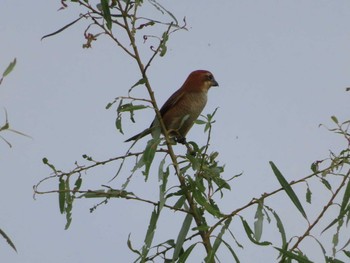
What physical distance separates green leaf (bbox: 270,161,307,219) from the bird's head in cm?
252

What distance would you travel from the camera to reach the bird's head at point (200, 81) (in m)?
5.53

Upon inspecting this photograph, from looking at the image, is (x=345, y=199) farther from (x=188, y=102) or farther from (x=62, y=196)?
(x=188, y=102)

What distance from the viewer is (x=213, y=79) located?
5.81 m

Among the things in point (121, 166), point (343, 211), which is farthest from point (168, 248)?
point (343, 211)

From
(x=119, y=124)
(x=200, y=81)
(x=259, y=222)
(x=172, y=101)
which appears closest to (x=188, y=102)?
(x=172, y=101)

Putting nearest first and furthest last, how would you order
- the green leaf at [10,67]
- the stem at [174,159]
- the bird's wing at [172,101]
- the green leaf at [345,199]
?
1. the green leaf at [10,67]
2. the stem at [174,159]
3. the green leaf at [345,199]
4. the bird's wing at [172,101]

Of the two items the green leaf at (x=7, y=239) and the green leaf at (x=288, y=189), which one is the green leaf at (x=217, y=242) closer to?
the green leaf at (x=288, y=189)

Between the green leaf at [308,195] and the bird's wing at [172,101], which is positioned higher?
the bird's wing at [172,101]

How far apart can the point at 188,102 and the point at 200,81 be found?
399mm

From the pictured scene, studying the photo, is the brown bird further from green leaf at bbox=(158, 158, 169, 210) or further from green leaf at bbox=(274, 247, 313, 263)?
green leaf at bbox=(274, 247, 313, 263)

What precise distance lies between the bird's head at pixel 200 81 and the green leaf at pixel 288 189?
2521mm

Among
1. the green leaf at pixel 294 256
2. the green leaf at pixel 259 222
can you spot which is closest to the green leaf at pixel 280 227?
the green leaf at pixel 259 222

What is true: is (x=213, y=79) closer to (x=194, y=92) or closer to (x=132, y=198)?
(x=194, y=92)

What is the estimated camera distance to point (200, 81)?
562 centimetres
